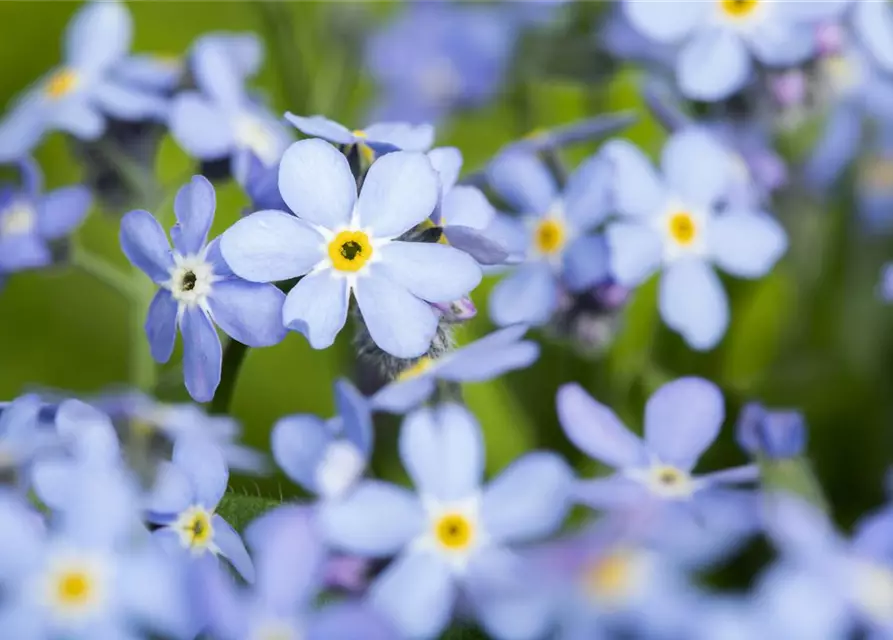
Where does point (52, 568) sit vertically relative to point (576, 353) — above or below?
below

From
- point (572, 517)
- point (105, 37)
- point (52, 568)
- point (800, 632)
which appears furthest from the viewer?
point (105, 37)

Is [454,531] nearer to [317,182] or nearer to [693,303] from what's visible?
[317,182]

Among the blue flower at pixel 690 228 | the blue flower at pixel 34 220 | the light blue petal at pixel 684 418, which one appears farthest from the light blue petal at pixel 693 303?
the blue flower at pixel 34 220

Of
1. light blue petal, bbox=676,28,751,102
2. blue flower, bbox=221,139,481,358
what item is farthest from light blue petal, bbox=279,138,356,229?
light blue petal, bbox=676,28,751,102

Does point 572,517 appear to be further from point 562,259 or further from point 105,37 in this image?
point 105,37

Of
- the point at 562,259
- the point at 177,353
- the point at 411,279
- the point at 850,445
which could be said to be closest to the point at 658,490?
the point at 411,279

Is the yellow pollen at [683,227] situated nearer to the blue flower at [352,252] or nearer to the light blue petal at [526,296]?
the light blue petal at [526,296]
